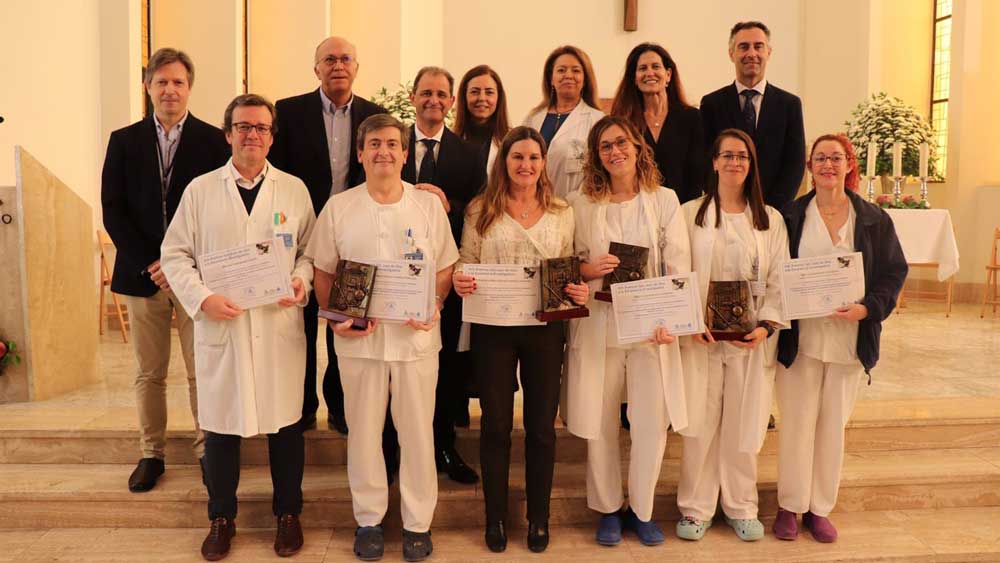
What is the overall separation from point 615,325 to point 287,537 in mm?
1702

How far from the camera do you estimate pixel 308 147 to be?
4016 mm

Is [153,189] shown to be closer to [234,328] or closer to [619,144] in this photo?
[234,328]

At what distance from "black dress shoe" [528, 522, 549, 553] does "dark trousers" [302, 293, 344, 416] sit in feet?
3.80

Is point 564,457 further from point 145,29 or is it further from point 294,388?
point 145,29

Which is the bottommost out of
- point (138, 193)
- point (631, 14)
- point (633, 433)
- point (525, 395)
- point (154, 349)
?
point (633, 433)

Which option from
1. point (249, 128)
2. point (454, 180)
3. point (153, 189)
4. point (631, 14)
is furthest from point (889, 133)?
point (153, 189)

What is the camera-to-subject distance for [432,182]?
392 centimetres

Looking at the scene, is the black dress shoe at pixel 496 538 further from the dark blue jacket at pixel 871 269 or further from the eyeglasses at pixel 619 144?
the eyeglasses at pixel 619 144

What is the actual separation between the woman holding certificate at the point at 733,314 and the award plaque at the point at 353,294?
1403 mm

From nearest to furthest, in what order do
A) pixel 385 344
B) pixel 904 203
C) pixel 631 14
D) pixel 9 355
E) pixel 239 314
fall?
pixel 239 314 < pixel 385 344 < pixel 9 355 < pixel 904 203 < pixel 631 14

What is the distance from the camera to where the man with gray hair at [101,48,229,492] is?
12.4 ft

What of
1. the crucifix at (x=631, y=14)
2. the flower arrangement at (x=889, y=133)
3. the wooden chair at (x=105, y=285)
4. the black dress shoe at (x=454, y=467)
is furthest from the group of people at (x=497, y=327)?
the crucifix at (x=631, y=14)

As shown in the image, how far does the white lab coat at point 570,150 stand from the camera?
156 inches

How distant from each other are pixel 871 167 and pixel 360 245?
286 inches
